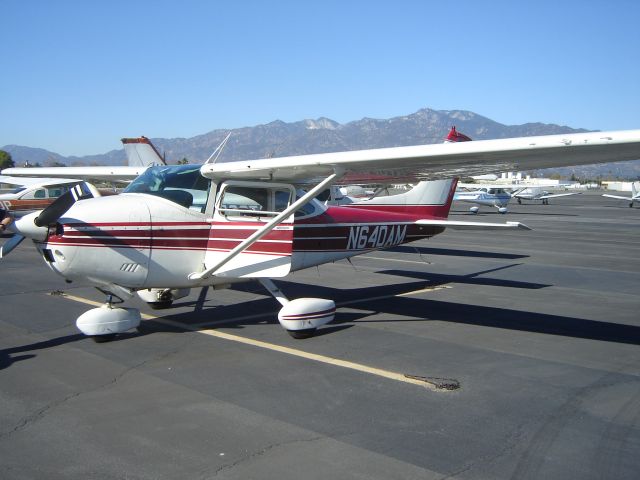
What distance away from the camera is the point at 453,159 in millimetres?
6215

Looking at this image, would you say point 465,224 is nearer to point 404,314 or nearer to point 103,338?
point 404,314

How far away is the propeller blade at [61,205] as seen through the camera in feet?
19.1

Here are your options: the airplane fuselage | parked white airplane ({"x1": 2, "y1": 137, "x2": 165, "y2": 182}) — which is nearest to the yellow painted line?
the airplane fuselage

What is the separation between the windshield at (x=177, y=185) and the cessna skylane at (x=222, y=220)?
13 millimetres

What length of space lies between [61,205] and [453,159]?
423 centimetres

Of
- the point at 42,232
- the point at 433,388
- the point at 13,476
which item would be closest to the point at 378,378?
the point at 433,388

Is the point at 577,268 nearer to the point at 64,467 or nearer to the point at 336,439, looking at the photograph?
the point at 336,439

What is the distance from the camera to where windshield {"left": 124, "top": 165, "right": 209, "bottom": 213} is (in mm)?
6910

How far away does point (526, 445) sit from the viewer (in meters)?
3.96

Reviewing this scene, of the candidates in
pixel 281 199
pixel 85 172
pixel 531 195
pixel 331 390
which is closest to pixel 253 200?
pixel 281 199

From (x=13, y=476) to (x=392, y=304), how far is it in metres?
6.46

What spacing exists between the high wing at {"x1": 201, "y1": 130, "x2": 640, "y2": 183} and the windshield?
0.64ft

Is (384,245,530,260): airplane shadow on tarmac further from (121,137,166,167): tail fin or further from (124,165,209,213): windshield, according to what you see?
(121,137,166,167): tail fin

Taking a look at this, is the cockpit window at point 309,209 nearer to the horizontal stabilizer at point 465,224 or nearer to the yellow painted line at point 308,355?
the yellow painted line at point 308,355
